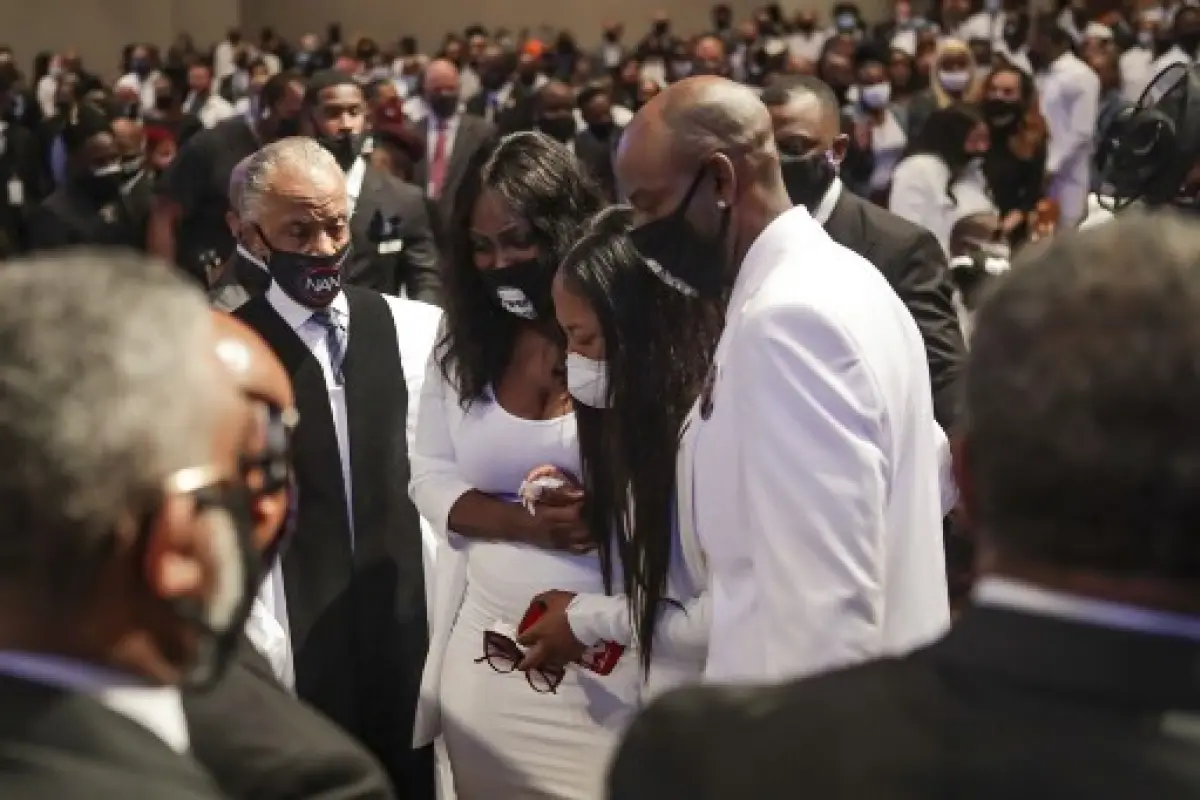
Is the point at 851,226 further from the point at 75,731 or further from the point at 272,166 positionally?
the point at 75,731

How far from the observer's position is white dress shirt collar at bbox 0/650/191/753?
1192 mm

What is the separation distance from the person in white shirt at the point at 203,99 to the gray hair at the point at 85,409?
1194 centimetres

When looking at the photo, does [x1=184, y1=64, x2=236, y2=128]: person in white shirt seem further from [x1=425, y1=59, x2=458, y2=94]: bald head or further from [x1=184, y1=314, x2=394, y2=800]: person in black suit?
[x1=184, y1=314, x2=394, y2=800]: person in black suit

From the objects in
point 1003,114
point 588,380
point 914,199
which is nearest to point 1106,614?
point 588,380

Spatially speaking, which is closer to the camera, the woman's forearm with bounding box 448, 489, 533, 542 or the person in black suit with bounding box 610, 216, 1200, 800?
the person in black suit with bounding box 610, 216, 1200, 800

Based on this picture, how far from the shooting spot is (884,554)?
226 centimetres

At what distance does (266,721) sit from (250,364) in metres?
0.27

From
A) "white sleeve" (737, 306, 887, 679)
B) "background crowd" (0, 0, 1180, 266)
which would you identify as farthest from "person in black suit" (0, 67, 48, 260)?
"white sleeve" (737, 306, 887, 679)

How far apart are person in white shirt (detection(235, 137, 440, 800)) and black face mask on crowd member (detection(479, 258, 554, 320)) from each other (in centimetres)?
29

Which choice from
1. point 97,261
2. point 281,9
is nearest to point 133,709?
point 97,261

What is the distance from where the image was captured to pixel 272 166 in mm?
3547

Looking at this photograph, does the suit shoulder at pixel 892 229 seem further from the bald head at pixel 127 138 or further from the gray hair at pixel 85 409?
the bald head at pixel 127 138

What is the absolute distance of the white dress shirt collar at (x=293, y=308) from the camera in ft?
10.9

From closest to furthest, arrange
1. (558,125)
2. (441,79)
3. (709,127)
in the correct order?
(709,127), (558,125), (441,79)
